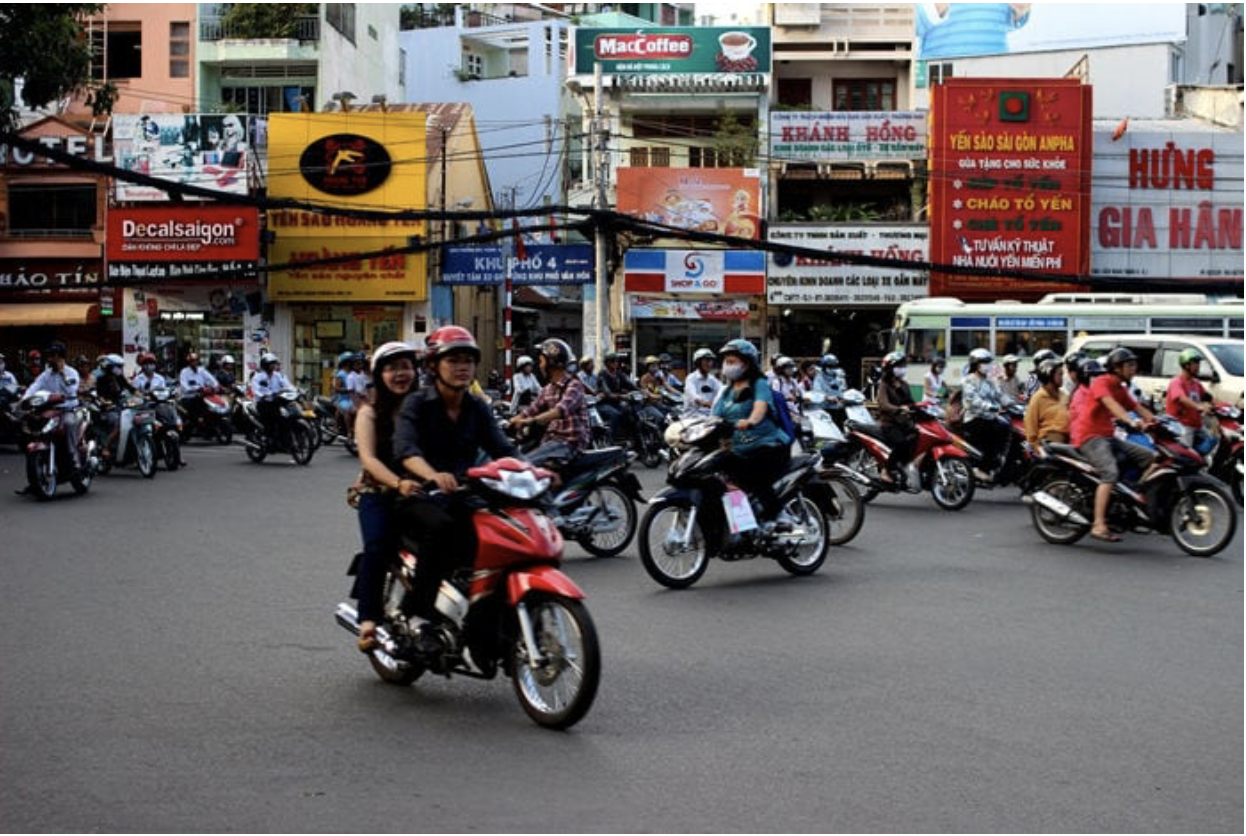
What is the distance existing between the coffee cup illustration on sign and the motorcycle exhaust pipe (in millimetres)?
30858

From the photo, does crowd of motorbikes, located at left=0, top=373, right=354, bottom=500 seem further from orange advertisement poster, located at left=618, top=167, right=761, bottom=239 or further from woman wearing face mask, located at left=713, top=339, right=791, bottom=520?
orange advertisement poster, located at left=618, top=167, right=761, bottom=239

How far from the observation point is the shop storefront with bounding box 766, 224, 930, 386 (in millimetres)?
39594

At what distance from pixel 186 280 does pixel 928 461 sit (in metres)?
27.0

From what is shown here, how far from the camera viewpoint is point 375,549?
22.0ft

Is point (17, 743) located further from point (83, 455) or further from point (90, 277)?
point (90, 277)

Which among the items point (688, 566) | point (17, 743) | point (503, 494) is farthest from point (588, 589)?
point (17, 743)

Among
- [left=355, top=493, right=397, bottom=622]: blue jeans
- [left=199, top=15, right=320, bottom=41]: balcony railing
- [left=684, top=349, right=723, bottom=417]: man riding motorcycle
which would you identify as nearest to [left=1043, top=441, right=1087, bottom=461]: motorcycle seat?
[left=355, top=493, right=397, bottom=622]: blue jeans

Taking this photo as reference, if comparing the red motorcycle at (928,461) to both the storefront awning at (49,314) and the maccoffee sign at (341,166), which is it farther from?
the storefront awning at (49,314)

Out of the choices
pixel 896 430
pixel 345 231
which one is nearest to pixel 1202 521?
pixel 896 430

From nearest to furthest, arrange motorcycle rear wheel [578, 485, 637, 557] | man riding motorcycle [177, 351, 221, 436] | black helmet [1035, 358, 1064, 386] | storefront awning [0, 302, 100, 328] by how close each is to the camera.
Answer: motorcycle rear wheel [578, 485, 637, 557] < black helmet [1035, 358, 1064, 386] < man riding motorcycle [177, 351, 221, 436] < storefront awning [0, 302, 100, 328]

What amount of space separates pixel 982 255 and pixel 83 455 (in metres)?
27.8

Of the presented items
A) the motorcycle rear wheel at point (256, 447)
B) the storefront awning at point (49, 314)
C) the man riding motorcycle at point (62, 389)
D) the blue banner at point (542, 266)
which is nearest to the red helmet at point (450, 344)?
the man riding motorcycle at point (62, 389)

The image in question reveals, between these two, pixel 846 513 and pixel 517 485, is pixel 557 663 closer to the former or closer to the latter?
pixel 517 485

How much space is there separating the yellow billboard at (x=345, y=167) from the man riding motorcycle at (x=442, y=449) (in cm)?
3348
